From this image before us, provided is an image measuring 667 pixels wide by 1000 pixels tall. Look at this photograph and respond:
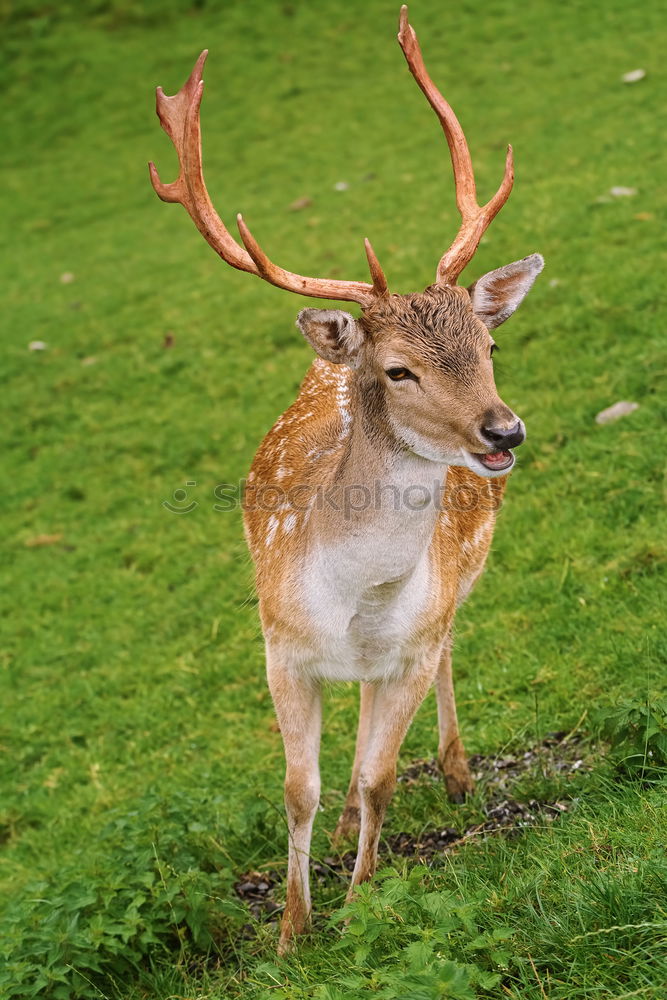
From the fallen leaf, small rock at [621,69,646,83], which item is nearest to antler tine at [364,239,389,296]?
the fallen leaf

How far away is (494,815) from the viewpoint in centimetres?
440

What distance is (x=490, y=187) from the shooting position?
1258 cm

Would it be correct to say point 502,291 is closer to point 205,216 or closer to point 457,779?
point 205,216

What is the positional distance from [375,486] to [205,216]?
114 centimetres

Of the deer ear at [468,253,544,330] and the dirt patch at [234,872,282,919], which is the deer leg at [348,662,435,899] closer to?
the dirt patch at [234,872,282,919]

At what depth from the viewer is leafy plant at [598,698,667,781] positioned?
385 centimetres

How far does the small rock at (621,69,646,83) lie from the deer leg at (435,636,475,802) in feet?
38.0

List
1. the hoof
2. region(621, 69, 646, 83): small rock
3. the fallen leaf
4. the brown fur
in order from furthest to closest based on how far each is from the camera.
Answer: region(621, 69, 646, 83): small rock, the fallen leaf, the hoof, the brown fur

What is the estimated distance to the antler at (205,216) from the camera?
3670 mm

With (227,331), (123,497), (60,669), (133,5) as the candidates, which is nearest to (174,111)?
(60,669)

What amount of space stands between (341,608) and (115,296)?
1006 centimetres

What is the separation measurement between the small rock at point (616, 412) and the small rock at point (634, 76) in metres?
8.42

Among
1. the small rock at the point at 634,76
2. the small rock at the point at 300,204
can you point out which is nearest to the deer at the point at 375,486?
the small rock at the point at 300,204

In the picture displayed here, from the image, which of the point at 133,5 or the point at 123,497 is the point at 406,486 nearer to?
the point at 123,497
